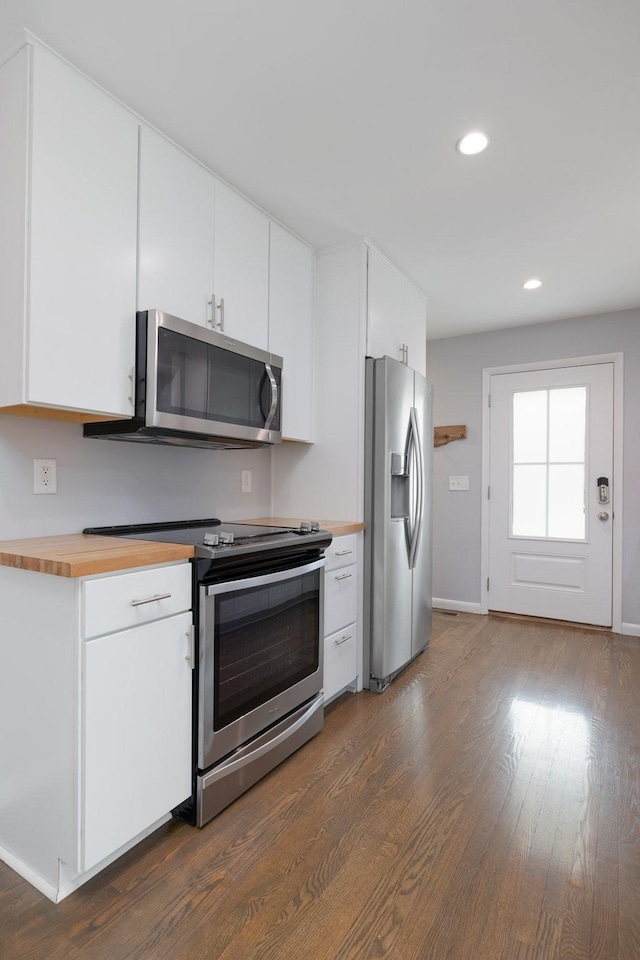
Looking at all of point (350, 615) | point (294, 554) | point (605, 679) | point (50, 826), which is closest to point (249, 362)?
point (294, 554)

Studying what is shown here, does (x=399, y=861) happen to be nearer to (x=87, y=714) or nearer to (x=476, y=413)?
(x=87, y=714)

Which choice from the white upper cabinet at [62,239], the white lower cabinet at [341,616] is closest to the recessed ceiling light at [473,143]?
the white upper cabinet at [62,239]

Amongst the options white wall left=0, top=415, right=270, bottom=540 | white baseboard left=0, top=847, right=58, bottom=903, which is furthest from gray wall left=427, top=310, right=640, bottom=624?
white baseboard left=0, top=847, right=58, bottom=903

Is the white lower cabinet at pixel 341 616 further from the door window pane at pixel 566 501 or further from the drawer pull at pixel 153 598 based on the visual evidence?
the door window pane at pixel 566 501

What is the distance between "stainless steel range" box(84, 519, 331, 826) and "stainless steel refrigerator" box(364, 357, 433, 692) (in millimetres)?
531

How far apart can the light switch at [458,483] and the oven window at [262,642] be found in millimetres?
2538

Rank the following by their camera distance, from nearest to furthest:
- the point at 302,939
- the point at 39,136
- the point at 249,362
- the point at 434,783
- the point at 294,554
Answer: the point at 302,939
the point at 39,136
the point at 434,783
the point at 294,554
the point at 249,362

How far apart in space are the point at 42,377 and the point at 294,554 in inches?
42.5

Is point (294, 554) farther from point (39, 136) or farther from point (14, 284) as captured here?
point (39, 136)

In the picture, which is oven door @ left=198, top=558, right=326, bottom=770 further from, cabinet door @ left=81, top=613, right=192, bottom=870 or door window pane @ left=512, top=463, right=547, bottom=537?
door window pane @ left=512, top=463, right=547, bottom=537

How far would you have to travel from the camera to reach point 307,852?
1.58 metres

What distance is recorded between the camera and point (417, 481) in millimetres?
3096

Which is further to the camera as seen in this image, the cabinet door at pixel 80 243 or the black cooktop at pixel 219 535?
the black cooktop at pixel 219 535

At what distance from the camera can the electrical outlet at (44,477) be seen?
1.85 meters
